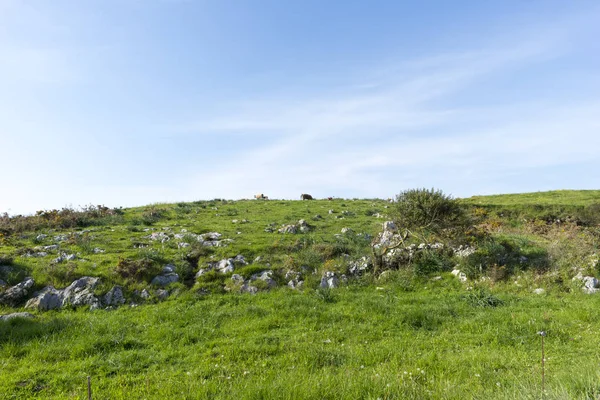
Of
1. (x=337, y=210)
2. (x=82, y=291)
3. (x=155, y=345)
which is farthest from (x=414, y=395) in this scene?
(x=337, y=210)

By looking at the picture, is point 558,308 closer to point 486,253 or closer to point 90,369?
point 486,253

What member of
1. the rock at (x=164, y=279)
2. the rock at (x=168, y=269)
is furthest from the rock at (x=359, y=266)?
the rock at (x=168, y=269)

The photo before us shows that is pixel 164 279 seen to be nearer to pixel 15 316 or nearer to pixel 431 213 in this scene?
pixel 15 316

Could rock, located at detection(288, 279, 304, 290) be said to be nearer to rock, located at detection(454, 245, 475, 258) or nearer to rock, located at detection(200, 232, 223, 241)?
rock, located at detection(200, 232, 223, 241)

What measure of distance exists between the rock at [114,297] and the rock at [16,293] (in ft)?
9.40

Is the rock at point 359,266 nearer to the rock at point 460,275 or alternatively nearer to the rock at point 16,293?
the rock at point 460,275

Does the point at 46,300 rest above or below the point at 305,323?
above

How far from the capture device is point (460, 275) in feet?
49.8

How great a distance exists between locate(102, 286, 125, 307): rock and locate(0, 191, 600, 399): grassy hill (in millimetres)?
405

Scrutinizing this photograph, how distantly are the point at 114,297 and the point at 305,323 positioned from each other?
721cm

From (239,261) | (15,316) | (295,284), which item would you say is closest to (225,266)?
(239,261)

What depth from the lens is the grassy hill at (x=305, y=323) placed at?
664 centimetres

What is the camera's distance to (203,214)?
93.1ft

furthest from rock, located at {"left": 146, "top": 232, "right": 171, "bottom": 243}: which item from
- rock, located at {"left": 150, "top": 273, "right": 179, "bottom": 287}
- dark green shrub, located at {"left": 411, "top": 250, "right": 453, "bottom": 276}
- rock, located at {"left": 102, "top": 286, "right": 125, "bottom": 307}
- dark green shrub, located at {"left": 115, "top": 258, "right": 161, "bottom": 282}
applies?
dark green shrub, located at {"left": 411, "top": 250, "right": 453, "bottom": 276}
